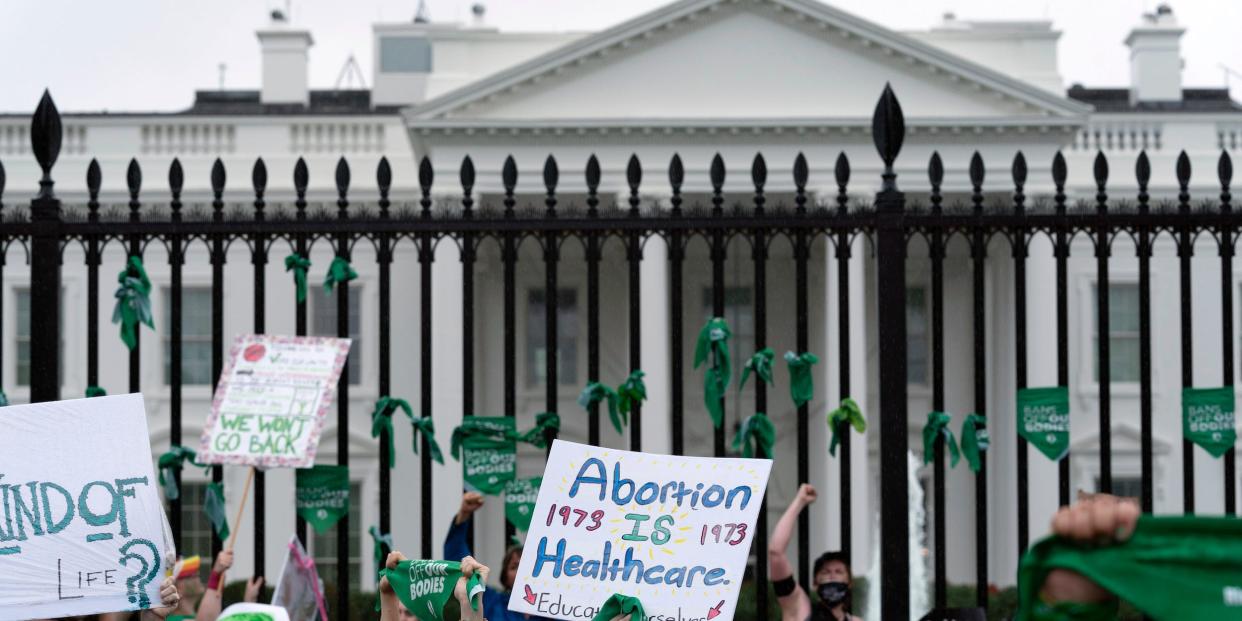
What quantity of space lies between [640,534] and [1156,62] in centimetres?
3033

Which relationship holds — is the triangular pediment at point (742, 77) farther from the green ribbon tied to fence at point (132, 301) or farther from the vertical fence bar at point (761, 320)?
the vertical fence bar at point (761, 320)

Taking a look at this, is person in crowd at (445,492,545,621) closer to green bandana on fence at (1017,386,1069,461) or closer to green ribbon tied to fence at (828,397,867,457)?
green ribbon tied to fence at (828,397,867,457)

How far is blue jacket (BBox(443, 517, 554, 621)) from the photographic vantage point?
739 cm

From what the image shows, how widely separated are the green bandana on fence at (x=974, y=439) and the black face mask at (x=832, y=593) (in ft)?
3.11

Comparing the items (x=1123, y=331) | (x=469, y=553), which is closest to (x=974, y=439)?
(x=469, y=553)

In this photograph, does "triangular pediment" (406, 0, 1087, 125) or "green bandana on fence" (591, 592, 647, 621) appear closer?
"green bandana on fence" (591, 592, 647, 621)

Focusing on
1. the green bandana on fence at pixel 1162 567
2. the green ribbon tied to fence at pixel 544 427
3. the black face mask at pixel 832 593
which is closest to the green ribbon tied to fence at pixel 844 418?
the black face mask at pixel 832 593

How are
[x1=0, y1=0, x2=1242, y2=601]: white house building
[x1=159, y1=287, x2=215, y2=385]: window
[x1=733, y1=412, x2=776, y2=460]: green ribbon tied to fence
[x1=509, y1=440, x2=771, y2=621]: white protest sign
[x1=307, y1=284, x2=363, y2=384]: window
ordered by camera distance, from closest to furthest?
[x1=509, y1=440, x2=771, y2=621]: white protest sign
[x1=733, y1=412, x2=776, y2=460]: green ribbon tied to fence
[x1=0, y1=0, x2=1242, y2=601]: white house building
[x1=159, y1=287, x2=215, y2=385]: window
[x1=307, y1=284, x2=363, y2=384]: window

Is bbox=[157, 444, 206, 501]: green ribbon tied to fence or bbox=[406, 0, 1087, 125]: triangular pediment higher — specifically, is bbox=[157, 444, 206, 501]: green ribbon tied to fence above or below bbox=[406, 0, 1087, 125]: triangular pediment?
below

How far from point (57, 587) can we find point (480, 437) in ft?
7.21

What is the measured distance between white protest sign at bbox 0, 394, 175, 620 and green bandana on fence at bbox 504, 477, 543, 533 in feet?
6.11

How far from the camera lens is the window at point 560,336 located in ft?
94.9

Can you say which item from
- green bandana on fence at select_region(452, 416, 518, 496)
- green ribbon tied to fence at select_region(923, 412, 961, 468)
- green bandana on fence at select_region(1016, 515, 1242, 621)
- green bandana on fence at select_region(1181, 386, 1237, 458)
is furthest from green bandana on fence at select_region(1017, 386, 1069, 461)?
green bandana on fence at select_region(1016, 515, 1242, 621)

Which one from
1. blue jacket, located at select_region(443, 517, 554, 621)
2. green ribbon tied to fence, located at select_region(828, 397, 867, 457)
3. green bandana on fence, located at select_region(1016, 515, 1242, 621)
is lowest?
blue jacket, located at select_region(443, 517, 554, 621)
